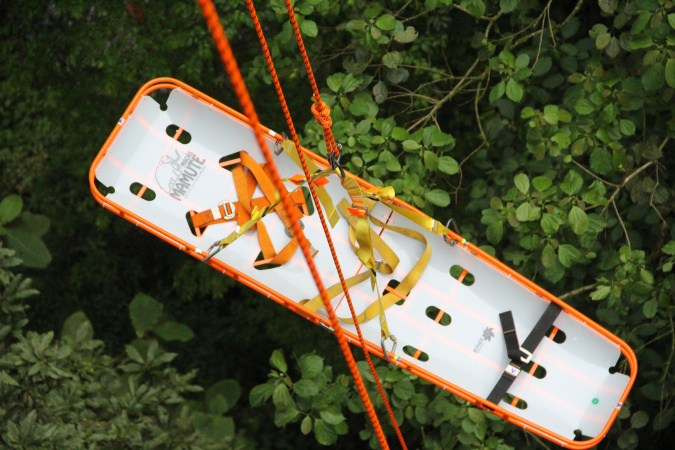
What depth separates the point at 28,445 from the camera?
237cm

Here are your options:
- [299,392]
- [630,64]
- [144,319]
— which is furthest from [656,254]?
[144,319]

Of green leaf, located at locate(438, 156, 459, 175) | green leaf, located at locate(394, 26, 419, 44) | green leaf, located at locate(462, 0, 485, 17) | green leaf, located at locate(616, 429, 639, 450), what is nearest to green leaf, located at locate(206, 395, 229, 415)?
green leaf, located at locate(438, 156, 459, 175)

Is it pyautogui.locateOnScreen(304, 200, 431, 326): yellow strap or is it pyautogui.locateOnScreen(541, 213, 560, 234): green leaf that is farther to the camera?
pyautogui.locateOnScreen(304, 200, 431, 326): yellow strap

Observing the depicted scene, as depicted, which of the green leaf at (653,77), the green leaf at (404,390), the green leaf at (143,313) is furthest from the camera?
the green leaf at (143,313)

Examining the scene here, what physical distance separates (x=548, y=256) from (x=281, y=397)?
1.25 meters

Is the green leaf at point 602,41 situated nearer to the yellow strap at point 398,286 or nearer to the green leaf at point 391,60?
the green leaf at point 391,60

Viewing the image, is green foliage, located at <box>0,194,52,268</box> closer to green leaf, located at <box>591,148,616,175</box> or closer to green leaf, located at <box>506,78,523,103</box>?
green leaf, located at <box>506,78,523,103</box>

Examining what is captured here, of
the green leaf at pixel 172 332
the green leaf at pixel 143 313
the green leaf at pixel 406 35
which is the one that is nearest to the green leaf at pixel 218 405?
the green leaf at pixel 172 332

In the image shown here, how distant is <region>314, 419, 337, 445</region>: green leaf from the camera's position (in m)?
2.61

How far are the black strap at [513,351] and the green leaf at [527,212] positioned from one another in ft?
2.41

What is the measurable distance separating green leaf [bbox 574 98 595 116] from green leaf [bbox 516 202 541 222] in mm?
416

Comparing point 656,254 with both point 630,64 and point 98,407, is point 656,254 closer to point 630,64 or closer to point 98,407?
point 630,64

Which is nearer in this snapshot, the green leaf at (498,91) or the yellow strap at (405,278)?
the green leaf at (498,91)

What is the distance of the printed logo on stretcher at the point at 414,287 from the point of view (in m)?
3.01
